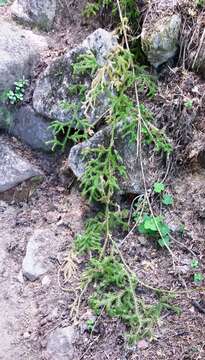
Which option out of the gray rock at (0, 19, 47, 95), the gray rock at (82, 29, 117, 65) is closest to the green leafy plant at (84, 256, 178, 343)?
the gray rock at (82, 29, 117, 65)

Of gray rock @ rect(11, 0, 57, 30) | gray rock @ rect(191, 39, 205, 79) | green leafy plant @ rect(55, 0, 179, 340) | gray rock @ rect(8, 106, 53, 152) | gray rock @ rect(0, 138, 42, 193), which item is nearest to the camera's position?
green leafy plant @ rect(55, 0, 179, 340)

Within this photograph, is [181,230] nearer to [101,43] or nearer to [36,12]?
[101,43]

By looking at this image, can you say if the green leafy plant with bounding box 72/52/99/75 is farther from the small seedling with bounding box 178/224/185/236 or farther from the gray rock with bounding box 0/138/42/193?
the small seedling with bounding box 178/224/185/236

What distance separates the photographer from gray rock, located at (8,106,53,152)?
4.19 metres

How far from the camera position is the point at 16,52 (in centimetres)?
435

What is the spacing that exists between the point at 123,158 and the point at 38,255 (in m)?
1.07

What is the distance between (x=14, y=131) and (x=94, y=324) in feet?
6.82

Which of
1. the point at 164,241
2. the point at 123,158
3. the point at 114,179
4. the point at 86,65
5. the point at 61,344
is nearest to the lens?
the point at 61,344

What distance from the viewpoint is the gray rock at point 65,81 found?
3.93 metres

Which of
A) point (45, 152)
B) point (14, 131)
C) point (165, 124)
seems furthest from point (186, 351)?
point (14, 131)

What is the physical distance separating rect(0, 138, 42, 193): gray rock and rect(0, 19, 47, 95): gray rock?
71 centimetres

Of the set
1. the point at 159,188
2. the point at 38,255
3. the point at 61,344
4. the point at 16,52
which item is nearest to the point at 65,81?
the point at 16,52

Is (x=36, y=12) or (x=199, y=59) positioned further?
(x=36, y=12)

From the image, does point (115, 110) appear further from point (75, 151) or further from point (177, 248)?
point (177, 248)
